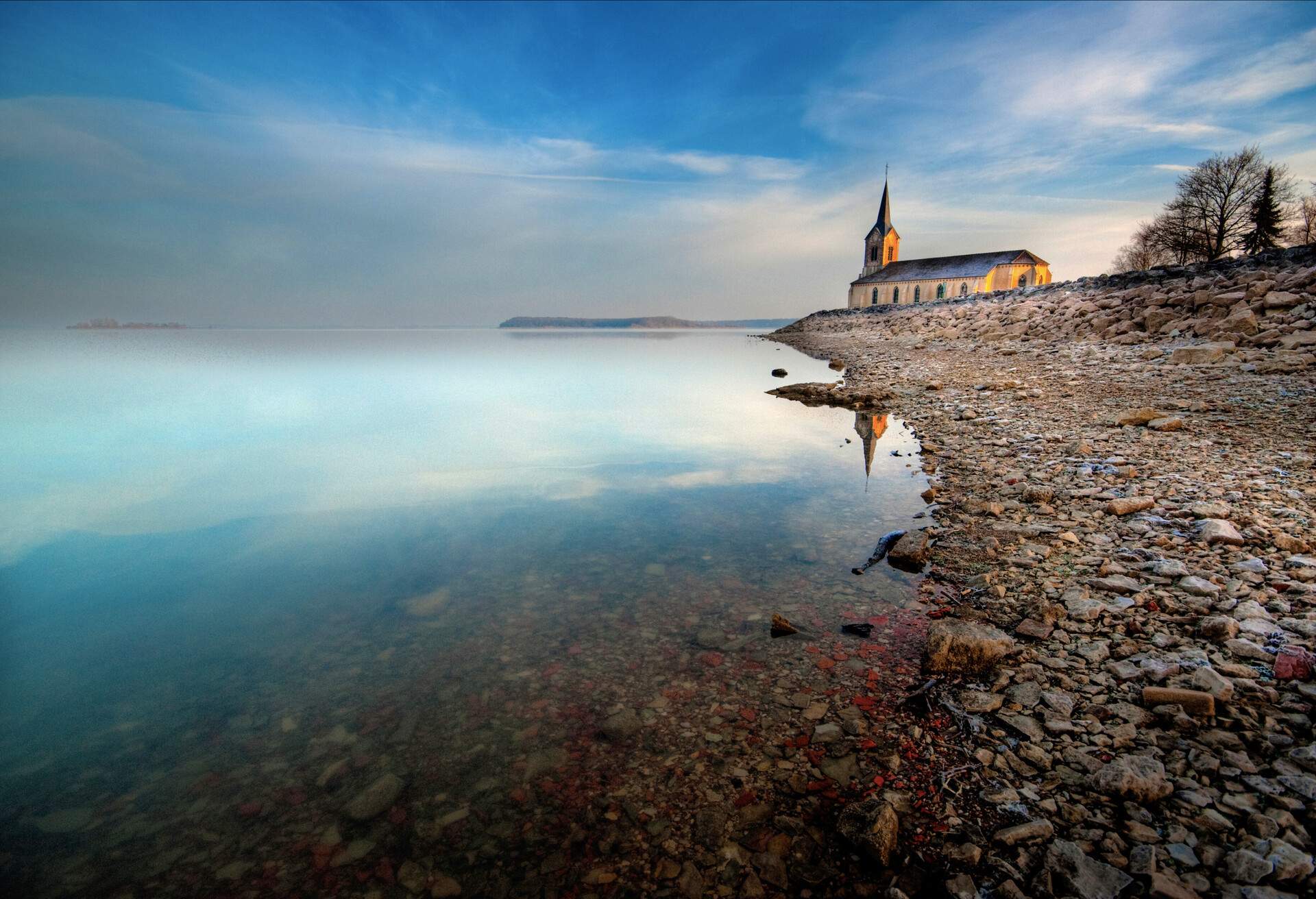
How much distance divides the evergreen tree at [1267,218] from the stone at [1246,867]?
2895 inches

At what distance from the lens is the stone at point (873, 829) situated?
3.03 m

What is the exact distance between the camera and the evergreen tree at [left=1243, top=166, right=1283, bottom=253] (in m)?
50.8

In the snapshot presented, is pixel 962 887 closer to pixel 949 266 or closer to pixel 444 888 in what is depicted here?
pixel 444 888

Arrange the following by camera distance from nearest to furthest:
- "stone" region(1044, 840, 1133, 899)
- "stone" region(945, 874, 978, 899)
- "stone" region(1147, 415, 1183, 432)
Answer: "stone" region(1044, 840, 1133, 899), "stone" region(945, 874, 978, 899), "stone" region(1147, 415, 1183, 432)

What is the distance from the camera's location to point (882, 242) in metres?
110

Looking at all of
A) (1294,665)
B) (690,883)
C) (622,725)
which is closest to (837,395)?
(1294,665)

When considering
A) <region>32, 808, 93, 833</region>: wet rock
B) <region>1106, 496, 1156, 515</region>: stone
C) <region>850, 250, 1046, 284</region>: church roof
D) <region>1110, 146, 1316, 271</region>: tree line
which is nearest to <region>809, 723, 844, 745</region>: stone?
<region>32, 808, 93, 833</region>: wet rock

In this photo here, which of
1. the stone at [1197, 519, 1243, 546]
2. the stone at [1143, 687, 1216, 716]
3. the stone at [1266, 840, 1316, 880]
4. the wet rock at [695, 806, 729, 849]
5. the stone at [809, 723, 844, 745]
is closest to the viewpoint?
the stone at [1266, 840, 1316, 880]

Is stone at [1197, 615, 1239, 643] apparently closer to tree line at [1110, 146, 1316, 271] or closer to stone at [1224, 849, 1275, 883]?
stone at [1224, 849, 1275, 883]

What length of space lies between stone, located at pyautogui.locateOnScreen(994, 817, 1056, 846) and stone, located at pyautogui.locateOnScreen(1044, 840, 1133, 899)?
0.33 feet

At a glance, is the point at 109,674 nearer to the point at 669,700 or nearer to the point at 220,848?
the point at 220,848

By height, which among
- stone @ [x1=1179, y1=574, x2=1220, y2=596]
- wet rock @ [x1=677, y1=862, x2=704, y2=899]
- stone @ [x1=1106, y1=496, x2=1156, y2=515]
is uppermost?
stone @ [x1=1106, y1=496, x2=1156, y2=515]

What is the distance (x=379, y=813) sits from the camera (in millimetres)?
3713

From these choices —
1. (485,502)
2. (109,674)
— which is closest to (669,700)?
(109,674)
